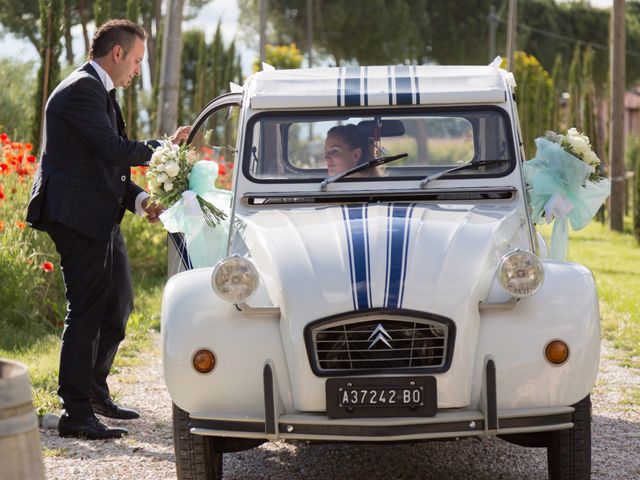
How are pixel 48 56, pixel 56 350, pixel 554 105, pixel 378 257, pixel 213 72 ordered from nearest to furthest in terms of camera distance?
pixel 378 257, pixel 56 350, pixel 48 56, pixel 213 72, pixel 554 105

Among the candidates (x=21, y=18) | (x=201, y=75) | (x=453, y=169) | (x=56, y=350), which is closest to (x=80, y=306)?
(x=453, y=169)

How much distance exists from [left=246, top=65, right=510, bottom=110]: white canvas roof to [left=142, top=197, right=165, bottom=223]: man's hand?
85 centimetres

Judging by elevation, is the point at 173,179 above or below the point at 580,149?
below

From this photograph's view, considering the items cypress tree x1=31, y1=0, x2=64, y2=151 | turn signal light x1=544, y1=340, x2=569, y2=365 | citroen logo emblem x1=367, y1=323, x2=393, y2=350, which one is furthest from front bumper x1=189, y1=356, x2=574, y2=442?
cypress tree x1=31, y1=0, x2=64, y2=151

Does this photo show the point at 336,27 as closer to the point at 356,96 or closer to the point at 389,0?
the point at 389,0

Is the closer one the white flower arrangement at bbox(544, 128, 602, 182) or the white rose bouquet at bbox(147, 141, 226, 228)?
the white rose bouquet at bbox(147, 141, 226, 228)

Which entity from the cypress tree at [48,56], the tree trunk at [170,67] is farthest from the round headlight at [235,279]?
the cypress tree at [48,56]

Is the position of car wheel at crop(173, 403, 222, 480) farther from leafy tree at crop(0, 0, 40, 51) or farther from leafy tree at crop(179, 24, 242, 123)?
leafy tree at crop(0, 0, 40, 51)

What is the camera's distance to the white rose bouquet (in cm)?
625

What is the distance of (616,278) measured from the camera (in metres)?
14.6

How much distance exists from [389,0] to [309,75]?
4303 centimetres

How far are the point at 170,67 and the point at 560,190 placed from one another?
9493mm

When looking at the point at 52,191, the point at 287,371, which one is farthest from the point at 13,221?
the point at 287,371

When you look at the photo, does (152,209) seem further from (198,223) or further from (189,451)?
(189,451)
